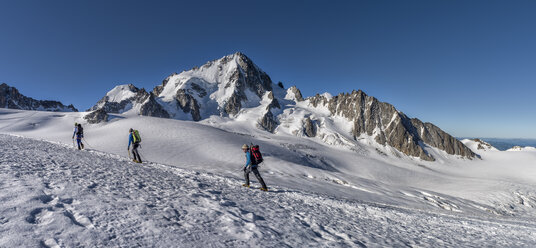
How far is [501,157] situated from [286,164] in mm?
128985

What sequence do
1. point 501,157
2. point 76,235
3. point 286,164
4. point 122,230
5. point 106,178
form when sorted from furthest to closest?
point 501,157 → point 286,164 → point 106,178 → point 122,230 → point 76,235

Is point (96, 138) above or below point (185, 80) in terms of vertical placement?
below

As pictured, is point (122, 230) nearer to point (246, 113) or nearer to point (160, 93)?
point (246, 113)

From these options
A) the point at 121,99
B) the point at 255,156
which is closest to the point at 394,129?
the point at 255,156

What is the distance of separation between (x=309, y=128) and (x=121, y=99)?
142 metres

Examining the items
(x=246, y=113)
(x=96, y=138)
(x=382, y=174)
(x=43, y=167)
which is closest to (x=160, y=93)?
(x=246, y=113)

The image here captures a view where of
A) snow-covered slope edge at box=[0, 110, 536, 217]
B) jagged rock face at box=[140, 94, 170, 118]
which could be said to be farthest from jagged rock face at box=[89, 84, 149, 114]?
snow-covered slope edge at box=[0, 110, 536, 217]

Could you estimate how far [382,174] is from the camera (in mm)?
63062

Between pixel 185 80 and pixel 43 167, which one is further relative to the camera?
pixel 185 80

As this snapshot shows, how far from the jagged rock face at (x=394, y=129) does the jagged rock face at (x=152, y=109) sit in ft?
358

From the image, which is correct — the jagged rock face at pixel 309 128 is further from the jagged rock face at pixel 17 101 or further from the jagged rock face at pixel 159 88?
the jagged rock face at pixel 17 101

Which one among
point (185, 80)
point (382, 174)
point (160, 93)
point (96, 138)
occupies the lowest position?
point (382, 174)

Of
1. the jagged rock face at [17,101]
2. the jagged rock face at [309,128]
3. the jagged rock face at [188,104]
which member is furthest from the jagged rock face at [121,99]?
the jagged rock face at [309,128]

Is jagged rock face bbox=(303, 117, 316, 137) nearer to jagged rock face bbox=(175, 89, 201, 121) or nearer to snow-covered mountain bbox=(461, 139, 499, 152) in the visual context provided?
jagged rock face bbox=(175, 89, 201, 121)
